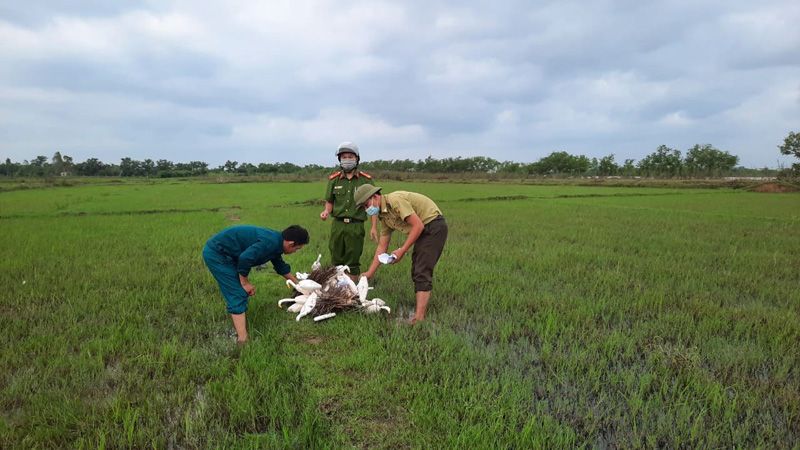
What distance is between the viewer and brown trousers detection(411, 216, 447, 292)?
3.50 metres

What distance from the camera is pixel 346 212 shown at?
14.2 feet

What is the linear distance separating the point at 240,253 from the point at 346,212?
4.66 ft


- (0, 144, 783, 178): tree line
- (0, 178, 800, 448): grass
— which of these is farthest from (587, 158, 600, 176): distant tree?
(0, 178, 800, 448): grass

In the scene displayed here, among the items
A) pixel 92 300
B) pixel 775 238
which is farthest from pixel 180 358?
pixel 775 238

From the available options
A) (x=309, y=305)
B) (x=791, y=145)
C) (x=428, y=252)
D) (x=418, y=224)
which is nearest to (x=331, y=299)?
(x=309, y=305)

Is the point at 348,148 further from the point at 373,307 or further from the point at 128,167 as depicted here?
the point at 128,167

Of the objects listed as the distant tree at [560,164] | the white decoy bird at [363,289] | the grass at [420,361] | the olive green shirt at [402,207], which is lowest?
the grass at [420,361]

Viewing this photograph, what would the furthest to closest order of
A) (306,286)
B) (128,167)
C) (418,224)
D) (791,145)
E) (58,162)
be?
(128,167)
(58,162)
(791,145)
(306,286)
(418,224)

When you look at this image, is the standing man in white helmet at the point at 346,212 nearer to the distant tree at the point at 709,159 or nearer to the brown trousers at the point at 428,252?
the brown trousers at the point at 428,252

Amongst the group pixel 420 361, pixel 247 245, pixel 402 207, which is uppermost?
pixel 402 207

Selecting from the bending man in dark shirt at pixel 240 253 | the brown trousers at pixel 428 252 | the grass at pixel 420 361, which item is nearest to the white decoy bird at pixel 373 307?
the grass at pixel 420 361

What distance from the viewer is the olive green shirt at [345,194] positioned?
14.2 ft

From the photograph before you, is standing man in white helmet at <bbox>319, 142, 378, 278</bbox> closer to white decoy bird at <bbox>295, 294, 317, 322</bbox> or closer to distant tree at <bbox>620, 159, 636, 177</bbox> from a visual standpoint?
white decoy bird at <bbox>295, 294, 317, 322</bbox>

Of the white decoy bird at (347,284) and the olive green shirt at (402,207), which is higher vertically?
the olive green shirt at (402,207)
